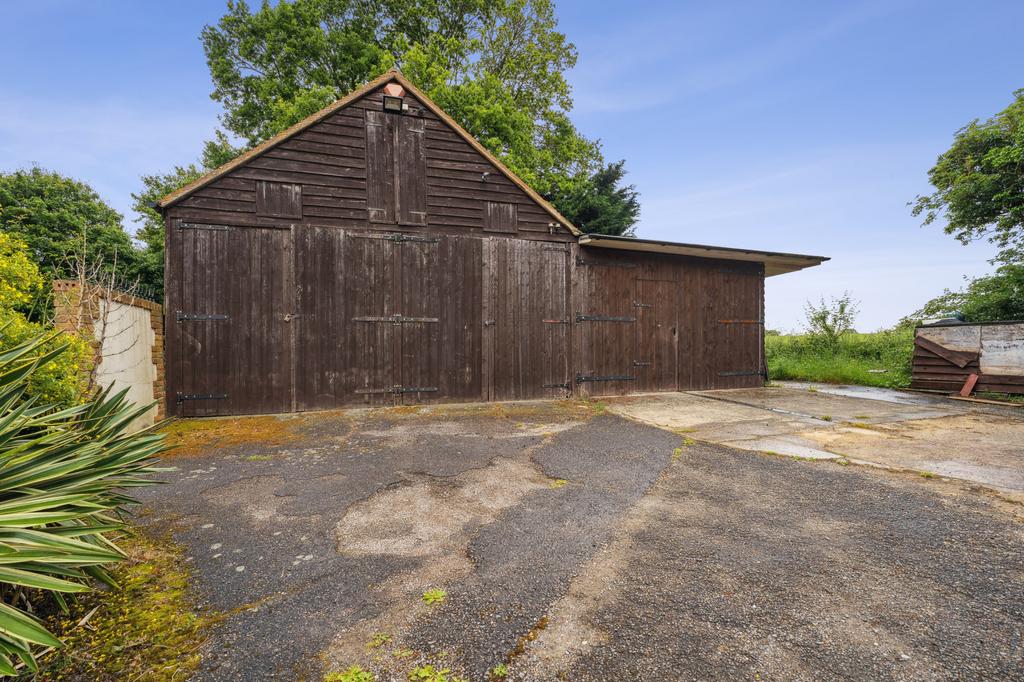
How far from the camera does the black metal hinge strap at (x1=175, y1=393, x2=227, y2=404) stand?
20.5ft

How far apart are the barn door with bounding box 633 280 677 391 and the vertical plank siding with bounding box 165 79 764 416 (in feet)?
0.10

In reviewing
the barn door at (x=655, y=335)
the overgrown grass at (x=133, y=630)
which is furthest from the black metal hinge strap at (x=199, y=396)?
the barn door at (x=655, y=335)

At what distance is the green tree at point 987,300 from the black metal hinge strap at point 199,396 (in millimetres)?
17247

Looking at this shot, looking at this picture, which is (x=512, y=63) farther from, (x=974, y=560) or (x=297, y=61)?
(x=974, y=560)

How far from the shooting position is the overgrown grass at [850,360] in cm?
1043

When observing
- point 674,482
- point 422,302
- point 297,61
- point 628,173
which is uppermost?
point 297,61

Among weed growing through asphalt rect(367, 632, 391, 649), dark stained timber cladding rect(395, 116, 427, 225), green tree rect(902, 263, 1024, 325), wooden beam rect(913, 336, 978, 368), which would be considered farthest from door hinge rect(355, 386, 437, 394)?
green tree rect(902, 263, 1024, 325)

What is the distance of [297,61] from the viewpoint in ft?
49.4

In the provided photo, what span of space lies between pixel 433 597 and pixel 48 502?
1.41 meters

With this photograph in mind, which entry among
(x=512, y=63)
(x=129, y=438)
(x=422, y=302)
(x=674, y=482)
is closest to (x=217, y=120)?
(x=512, y=63)

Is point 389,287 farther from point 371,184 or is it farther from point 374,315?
point 371,184

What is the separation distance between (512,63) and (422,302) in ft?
44.0

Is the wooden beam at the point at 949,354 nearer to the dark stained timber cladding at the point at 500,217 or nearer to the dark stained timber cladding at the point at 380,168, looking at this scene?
the dark stained timber cladding at the point at 500,217

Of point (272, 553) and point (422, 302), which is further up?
point (422, 302)
